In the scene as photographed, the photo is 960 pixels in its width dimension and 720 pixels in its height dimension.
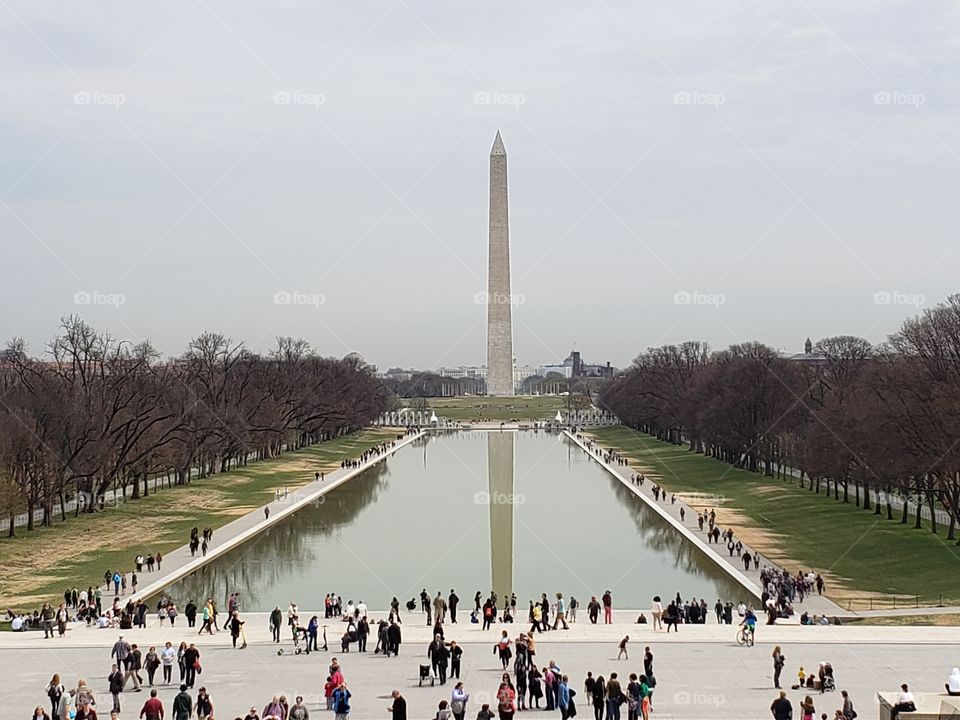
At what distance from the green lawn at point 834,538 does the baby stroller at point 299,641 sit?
1323 centimetres

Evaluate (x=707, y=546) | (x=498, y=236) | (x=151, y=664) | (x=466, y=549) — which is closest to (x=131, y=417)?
(x=466, y=549)

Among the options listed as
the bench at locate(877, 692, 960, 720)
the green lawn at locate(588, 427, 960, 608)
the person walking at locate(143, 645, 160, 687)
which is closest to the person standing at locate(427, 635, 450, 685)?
the person walking at locate(143, 645, 160, 687)

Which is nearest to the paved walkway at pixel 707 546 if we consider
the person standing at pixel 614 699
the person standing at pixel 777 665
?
the person standing at pixel 777 665

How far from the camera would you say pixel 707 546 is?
36531mm

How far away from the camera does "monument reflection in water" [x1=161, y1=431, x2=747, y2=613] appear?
100 ft

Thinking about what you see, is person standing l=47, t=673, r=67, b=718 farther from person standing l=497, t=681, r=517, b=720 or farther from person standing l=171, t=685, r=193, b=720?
person standing l=497, t=681, r=517, b=720

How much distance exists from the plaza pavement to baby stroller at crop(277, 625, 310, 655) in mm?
171

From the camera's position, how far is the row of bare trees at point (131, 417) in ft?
137

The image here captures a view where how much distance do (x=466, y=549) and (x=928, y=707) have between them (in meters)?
24.1

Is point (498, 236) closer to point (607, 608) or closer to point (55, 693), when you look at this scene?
point (607, 608)

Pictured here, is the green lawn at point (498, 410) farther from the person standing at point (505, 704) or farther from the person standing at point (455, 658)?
the person standing at point (505, 704)

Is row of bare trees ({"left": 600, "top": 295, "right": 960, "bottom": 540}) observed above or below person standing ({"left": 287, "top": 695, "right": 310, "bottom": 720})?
above

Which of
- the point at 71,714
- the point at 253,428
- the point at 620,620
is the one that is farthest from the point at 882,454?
the point at 253,428

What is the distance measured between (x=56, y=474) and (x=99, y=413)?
5.15 metres
